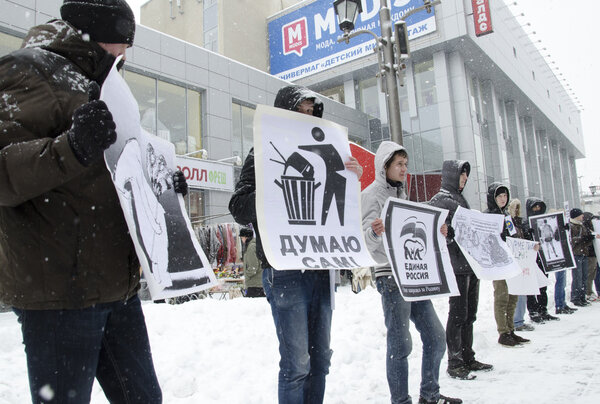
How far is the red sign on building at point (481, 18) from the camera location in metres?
22.2

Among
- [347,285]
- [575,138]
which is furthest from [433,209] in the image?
[575,138]

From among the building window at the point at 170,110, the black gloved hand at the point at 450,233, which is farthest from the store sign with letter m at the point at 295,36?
the black gloved hand at the point at 450,233

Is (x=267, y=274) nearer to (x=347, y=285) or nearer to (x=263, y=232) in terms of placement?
(x=263, y=232)

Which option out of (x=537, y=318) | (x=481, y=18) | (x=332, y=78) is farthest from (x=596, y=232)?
(x=332, y=78)

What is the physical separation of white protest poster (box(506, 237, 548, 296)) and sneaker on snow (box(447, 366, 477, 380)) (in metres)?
2.20

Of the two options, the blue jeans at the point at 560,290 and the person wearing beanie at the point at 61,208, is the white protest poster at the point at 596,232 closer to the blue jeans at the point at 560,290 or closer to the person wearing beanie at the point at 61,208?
the blue jeans at the point at 560,290

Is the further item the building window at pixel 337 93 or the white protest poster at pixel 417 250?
the building window at pixel 337 93

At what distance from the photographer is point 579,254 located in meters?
9.80

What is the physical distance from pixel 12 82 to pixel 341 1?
7.97m

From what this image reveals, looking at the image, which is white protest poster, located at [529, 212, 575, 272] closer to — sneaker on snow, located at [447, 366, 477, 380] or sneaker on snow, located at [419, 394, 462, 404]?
sneaker on snow, located at [447, 366, 477, 380]

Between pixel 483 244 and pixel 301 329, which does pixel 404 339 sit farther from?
pixel 483 244

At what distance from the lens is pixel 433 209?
3.88 metres

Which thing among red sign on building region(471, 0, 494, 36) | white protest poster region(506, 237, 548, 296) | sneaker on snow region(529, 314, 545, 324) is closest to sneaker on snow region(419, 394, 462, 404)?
white protest poster region(506, 237, 548, 296)

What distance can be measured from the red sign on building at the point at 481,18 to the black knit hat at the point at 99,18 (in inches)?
942
